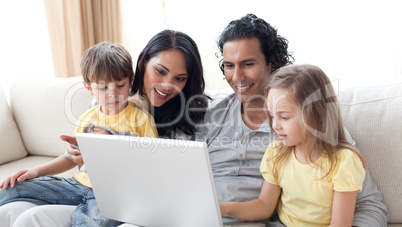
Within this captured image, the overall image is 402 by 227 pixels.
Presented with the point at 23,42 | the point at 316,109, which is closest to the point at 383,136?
the point at 316,109

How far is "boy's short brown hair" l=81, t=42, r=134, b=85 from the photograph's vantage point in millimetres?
1383

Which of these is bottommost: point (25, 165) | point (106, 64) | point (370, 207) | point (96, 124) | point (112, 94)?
point (25, 165)

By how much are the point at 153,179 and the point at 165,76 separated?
1.98ft

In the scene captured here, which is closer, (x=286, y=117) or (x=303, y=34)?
(x=286, y=117)

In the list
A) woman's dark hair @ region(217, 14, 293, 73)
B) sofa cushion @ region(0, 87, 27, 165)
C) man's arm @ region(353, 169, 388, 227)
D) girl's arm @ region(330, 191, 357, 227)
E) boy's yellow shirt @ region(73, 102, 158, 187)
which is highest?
woman's dark hair @ region(217, 14, 293, 73)

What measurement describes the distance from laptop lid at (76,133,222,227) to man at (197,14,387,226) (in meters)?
0.31

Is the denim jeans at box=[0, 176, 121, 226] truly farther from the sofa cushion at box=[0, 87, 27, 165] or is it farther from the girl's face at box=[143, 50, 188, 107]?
the sofa cushion at box=[0, 87, 27, 165]

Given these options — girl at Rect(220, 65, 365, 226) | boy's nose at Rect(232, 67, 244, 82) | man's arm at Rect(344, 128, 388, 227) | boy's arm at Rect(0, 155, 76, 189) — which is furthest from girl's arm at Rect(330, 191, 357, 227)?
boy's arm at Rect(0, 155, 76, 189)

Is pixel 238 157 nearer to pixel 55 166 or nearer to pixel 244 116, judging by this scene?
pixel 244 116

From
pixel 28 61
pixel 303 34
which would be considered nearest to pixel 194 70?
pixel 303 34

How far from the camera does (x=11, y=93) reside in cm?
225

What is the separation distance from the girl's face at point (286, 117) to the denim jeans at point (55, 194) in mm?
607

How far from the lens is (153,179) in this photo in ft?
3.15

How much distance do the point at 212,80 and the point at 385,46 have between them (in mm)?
1299
